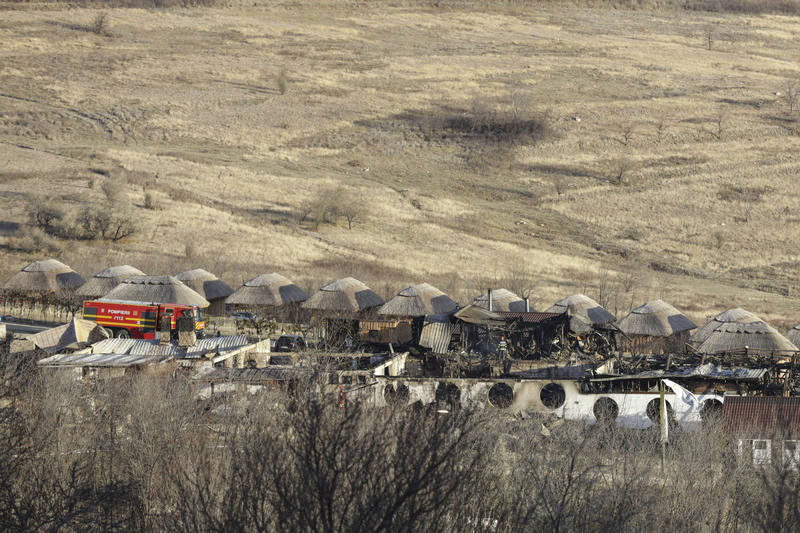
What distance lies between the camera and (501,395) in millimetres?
27922

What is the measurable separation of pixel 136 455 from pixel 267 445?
616 cm

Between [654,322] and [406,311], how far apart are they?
→ 983 cm

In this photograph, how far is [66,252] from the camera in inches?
2232

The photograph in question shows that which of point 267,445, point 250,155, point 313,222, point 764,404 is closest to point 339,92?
point 250,155

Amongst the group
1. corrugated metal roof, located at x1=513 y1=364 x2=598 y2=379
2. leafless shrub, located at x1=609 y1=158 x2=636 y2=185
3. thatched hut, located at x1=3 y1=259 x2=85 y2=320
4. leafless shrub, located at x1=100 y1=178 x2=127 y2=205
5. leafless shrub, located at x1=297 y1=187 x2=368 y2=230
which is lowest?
thatched hut, located at x1=3 y1=259 x2=85 y2=320

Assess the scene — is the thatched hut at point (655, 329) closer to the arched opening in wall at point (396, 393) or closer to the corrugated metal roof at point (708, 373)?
the corrugated metal roof at point (708, 373)

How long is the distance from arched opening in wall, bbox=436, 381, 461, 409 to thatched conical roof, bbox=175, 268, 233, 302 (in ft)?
65.5

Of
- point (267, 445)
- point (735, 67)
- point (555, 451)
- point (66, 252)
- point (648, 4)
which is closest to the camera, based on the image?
point (267, 445)

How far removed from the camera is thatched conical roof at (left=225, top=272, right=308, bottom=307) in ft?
144

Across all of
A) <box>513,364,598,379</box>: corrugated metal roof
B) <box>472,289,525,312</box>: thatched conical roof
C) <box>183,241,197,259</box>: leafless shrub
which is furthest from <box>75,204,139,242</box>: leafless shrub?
<box>513,364,598,379</box>: corrugated metal roof

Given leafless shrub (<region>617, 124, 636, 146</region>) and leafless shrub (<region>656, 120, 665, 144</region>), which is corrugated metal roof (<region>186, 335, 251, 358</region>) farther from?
leafless shrub (<region>656, 120, 665, 144</region>)

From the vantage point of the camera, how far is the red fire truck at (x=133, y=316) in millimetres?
39625

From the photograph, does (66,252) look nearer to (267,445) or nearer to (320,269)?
(320,269)

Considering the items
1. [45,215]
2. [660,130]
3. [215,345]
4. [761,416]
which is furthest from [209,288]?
[660,130]
